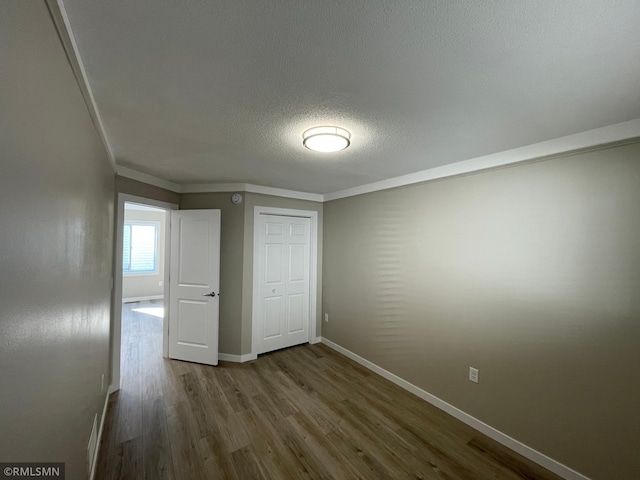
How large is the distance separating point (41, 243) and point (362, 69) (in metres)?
1.39

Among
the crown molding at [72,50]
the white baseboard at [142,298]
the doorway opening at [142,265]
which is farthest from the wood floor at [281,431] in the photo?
the white baseboard at [142,298]

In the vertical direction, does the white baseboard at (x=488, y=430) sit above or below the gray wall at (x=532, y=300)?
below

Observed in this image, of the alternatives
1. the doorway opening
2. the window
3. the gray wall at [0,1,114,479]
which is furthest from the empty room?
the window

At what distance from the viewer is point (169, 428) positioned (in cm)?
214

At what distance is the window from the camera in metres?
6.32

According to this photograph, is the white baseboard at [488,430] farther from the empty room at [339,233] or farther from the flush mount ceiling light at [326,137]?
the flush mount ceiling light at [326,137]

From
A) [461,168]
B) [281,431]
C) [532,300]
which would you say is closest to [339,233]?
[461,168]

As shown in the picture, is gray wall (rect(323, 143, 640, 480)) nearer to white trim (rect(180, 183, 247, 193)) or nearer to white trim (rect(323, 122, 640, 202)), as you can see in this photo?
white trim (rect(323, 122, 640, 202))

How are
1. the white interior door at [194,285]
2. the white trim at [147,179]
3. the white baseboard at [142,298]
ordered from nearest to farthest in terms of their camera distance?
1. the white trim at [147,179]
2. the white interior door at [194,285]
3. the white baseboard at [142,298]

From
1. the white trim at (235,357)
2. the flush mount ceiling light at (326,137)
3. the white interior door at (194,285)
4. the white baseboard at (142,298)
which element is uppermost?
the flush mount ceiling light at (326,137)

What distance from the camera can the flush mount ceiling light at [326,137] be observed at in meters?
1.74

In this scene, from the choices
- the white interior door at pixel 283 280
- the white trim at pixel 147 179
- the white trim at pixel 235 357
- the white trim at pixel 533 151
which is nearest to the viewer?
the white trim at pixel 533 151

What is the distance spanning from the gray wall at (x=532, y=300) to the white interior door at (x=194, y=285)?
217cm

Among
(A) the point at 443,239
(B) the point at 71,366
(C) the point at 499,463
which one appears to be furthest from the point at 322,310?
(B) the point at 71,366
